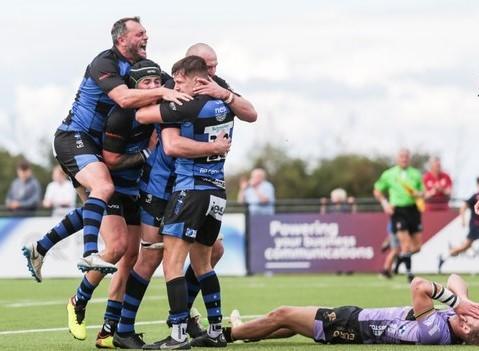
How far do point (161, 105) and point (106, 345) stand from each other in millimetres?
2125

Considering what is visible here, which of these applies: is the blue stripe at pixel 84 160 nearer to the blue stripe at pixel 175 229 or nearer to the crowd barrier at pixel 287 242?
the blue stripe at pixel 175 229

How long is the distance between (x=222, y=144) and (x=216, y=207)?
520 millimetres

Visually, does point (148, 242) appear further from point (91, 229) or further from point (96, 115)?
point (96, 115)

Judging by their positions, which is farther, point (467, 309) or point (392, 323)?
point (392, 323)

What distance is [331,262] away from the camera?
25.3 meters

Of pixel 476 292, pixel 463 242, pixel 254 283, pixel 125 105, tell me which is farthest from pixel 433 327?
pixel 463 242

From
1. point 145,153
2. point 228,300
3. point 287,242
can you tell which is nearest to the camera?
point 145,153

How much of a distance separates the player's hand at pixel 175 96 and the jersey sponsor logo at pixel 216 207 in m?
0.81

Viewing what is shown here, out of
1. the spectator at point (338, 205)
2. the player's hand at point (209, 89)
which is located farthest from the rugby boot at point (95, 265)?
the spectator at point (338, 205)

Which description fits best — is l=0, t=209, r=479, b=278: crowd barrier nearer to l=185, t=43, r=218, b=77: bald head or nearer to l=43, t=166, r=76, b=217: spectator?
l=43, t=166, r=76, b=217: spectator

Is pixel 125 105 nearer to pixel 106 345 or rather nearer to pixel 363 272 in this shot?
pixel 106 345

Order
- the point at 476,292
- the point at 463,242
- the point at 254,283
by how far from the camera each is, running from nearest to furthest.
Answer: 1. the point at 476,292
2. the point at 254,283
3. the point at 463,242

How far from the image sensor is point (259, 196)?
2644 centimetres

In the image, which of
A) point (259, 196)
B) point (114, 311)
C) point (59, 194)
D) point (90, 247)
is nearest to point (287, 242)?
point (259, 196)
